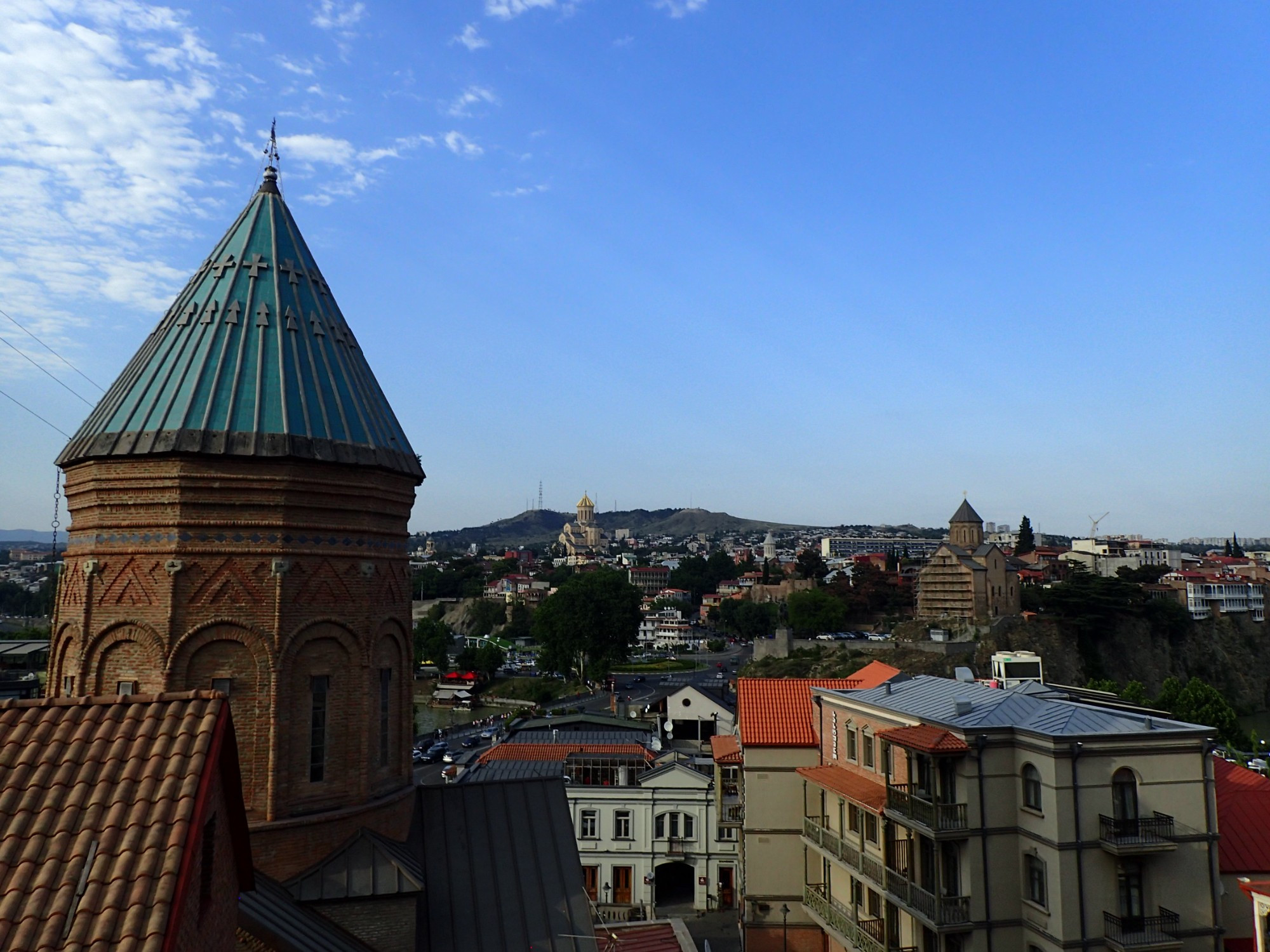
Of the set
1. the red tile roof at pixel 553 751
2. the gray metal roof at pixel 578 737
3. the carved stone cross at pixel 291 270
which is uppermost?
the carved stone cross at pixel 291 270

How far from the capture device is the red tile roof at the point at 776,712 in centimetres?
2289

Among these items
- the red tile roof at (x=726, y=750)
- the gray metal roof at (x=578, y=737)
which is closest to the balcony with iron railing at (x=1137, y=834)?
the red tile roof at (x=726, y=750)

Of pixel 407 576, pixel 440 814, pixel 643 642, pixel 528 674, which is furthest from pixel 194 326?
pixel 643 642

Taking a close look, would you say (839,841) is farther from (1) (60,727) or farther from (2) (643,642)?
(2) (643,642)

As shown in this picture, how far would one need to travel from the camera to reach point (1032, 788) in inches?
639

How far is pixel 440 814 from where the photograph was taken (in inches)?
494

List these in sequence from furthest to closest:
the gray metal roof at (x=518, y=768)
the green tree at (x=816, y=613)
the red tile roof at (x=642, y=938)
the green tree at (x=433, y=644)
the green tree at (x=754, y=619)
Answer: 1. the green tree at (x=754, y=619)
2. the green tree at (x=433, y=644)
3. the green tree at (x=816, y=613)
4. the gray metal roof at (x=518, y=768)
5. the red tile roof at (x=642, y=938)

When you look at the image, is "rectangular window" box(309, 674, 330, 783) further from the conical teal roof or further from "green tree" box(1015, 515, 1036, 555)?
"green tree" box(1015, 515, 1036, 555)

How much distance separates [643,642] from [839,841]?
86088mm

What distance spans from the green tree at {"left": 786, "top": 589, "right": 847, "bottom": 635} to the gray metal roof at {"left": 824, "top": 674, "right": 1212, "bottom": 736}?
59.5 m

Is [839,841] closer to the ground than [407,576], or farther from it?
closer to the ground

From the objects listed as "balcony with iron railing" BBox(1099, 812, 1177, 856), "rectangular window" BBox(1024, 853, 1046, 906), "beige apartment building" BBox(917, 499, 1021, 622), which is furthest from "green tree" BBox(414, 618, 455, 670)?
"balcony with iron railing" BBox(1099, 812, 1177, 856)

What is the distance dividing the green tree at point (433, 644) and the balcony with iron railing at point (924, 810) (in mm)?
68035

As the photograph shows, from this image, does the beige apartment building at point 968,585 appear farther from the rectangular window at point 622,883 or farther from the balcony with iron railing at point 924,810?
the balcony with iron railing at point 924,810
